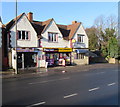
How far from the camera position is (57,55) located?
27.2 m

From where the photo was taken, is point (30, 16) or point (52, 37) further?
point (30, 16)

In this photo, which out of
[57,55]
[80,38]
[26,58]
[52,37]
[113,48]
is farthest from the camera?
[113,48]

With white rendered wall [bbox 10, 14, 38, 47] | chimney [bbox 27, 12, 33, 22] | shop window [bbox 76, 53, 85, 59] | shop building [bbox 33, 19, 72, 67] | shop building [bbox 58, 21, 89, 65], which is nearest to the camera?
white rendered wall [bbox 10, 14, 38, 47]

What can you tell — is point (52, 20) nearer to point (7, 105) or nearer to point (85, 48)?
point (85, 48)

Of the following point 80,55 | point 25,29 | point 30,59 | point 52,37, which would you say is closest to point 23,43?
point 25,29

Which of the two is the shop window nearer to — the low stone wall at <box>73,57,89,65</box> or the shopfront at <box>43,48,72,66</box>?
the low stone wall at <box>73,57,89,65</box>

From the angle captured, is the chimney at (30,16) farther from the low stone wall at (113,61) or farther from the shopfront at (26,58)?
the low stone wall at (113,61)

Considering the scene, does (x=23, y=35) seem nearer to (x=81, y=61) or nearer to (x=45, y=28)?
(x=45, y=28)

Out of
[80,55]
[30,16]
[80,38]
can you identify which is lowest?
[80,55]

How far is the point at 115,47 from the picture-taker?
3581cm

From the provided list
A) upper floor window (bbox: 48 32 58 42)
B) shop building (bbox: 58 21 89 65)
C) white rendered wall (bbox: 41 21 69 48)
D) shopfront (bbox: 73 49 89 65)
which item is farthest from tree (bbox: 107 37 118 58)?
upper floor window (bbox: 48 32 58 42)

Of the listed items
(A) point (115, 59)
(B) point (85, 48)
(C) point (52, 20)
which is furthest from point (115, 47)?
(C) point (52, 20)

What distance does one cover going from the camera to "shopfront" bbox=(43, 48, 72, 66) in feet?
85.3

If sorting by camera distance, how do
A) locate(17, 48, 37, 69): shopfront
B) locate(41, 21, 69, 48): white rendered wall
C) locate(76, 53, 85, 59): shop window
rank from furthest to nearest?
locate(76, 53, 85, 59): shop window, locate(41, 21, 69, 48): white rendered wall, locate(17, 48, 37, 69): shopfront
